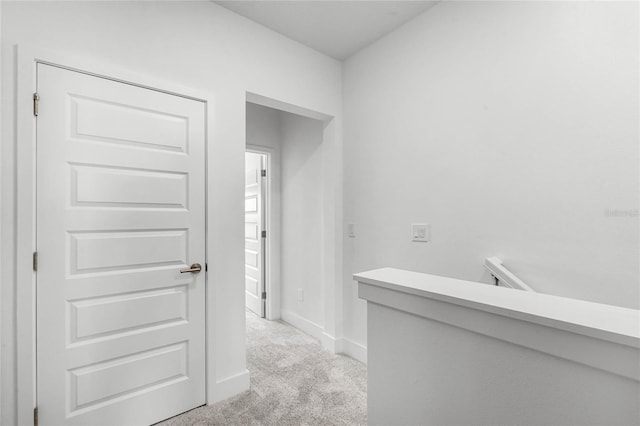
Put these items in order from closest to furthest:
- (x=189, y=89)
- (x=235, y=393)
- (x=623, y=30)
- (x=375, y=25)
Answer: (x=623, y=30), (x=189, y=89), (x=235, y=393), (x=375, y=25)

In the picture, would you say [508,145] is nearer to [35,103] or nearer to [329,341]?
[329,341]

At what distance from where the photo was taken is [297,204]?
3.41m

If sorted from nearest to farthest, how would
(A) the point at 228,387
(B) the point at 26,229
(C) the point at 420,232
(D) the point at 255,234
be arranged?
(B) the point at 26,229
(A) the point at 228,387
(C) the point at 420,232
(D) the point at 255,234

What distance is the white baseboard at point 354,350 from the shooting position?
255 cm

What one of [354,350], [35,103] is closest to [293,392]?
[354,350]

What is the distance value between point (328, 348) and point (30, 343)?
2.05 m

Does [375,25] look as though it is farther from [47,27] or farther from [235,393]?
[235,393]

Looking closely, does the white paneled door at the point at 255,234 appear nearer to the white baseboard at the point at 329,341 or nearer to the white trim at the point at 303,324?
the white trim at the point at 303,324

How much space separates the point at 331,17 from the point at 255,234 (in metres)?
2.44

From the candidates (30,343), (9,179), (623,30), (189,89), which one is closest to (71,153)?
(9,179)

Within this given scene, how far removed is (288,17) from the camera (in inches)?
86.5

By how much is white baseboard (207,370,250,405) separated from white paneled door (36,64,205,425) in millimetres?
74

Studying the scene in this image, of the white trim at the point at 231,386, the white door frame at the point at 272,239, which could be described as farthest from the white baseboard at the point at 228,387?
the white door frame at the point at 272,239

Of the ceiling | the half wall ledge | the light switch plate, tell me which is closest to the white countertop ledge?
the half wall ledge
